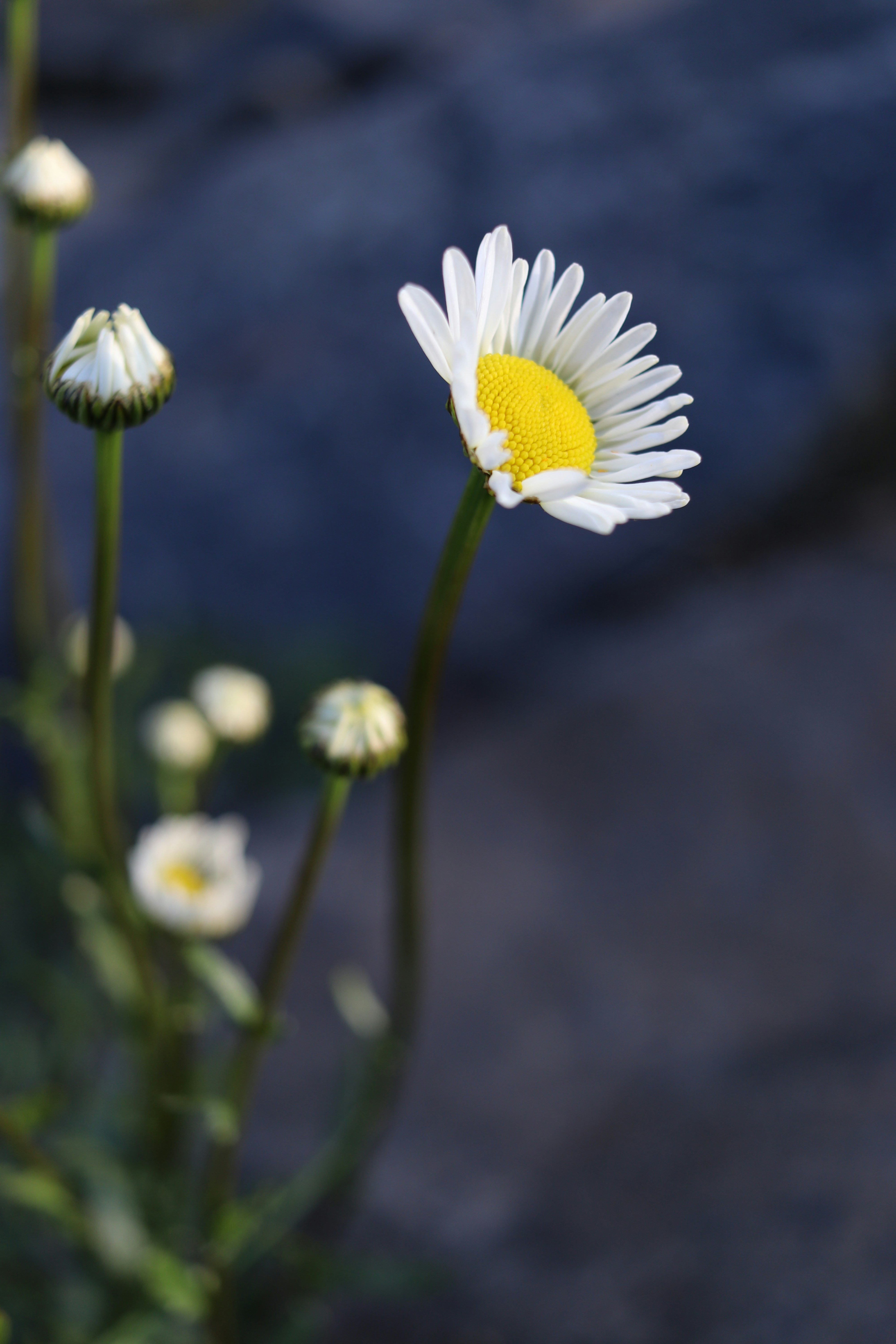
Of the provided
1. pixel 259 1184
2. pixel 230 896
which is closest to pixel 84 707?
pixel 230 896

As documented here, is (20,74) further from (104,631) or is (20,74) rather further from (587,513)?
(587,513)

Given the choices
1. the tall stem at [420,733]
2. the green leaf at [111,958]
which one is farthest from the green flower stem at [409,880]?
the green leaf at [111,958]

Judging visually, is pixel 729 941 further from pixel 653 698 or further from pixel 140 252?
pixel 140 252

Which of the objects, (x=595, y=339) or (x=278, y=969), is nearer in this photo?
(x=595, y=339)

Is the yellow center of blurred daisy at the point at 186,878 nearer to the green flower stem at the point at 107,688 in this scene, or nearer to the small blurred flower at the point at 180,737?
the green flower stem at the point at 107,688

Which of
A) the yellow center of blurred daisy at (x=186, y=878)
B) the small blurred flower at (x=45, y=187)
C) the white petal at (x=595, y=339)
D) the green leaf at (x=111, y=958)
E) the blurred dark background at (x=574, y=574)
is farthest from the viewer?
the blurred dark background at (x=574, y=574)

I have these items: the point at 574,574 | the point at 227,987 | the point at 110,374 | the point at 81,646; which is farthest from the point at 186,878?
the point at 574,574
